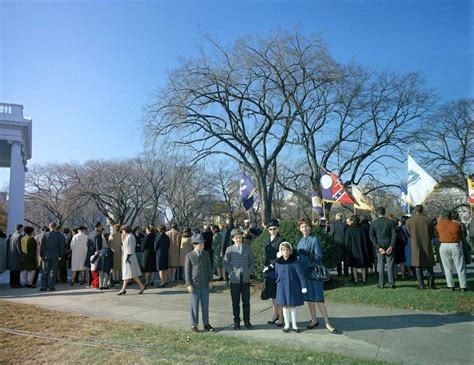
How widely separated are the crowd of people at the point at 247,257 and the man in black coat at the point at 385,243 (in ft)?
0.08

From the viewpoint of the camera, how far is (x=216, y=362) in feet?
18.0

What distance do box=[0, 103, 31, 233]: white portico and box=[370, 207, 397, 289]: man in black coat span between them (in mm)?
22043

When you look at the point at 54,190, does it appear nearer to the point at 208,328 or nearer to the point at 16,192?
the point at 16,192

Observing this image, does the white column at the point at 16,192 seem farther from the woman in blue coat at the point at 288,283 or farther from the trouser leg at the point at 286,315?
the trouser leg at the point at 286,315

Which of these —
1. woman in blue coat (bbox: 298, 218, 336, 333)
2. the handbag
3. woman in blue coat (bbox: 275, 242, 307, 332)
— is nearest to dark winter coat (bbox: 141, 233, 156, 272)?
woman in blue coat (bbox: 275, 242, 307, 332)

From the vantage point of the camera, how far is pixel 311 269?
730 centimetres

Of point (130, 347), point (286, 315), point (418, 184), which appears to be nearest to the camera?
point (130, 347)

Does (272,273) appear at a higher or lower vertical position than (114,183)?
lower

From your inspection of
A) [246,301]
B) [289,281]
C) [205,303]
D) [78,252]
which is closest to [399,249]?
[289,281]

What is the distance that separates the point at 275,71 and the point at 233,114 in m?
2.92

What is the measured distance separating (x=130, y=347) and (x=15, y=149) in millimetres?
25081

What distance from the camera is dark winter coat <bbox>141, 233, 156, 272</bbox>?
1281 cm

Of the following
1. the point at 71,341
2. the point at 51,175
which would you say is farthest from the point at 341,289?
the point at 51,175

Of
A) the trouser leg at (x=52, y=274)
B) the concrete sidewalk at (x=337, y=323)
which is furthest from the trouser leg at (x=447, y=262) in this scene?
the trouser leg at (x=52, y=274)
